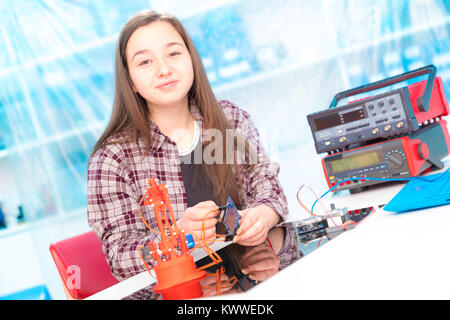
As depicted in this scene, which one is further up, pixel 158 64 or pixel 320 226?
pixel 158 64

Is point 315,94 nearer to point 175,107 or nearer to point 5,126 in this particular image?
point 175,107

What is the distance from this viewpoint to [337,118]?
4.51 ft

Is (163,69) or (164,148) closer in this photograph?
(163,69)

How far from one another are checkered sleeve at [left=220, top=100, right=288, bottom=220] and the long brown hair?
0.11ft

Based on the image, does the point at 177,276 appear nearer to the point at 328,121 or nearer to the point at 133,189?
the point at 133,189

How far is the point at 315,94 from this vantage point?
2793 mm

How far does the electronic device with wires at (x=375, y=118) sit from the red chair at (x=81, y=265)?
702 millimetres

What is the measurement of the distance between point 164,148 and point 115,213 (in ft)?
0.81

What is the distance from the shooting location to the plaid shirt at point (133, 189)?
3.37 ft

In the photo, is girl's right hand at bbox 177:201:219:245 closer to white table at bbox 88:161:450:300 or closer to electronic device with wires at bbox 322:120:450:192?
white table at bbox 88:161:450:300

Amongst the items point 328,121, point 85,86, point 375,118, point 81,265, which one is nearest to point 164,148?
point 81,265

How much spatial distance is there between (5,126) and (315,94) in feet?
6.21

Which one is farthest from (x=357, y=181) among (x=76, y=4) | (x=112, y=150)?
(x=76, y=4)

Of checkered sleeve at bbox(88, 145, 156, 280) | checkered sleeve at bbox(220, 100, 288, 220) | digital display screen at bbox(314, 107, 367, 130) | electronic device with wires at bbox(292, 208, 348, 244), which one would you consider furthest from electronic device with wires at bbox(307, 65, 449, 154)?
checkered sleeve at bbox(88, 145, 156, 280)
